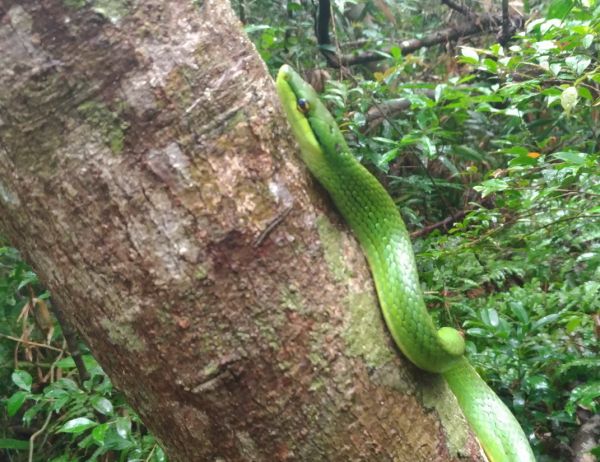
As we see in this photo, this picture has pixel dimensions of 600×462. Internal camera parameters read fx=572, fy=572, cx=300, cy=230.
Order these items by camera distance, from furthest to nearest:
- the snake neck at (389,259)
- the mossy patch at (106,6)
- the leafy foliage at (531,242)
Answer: the leafy foliage at (531,242)
the snake neck at (389,259)
the mossy patch at (106,6)

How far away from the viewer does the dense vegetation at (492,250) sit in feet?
6.73

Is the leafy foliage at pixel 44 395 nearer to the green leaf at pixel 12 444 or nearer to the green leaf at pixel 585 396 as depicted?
the green leaf at pixel 12 444

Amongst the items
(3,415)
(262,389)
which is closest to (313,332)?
(262,389)

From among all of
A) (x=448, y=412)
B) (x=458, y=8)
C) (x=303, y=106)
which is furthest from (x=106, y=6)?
(x=458, y=8)

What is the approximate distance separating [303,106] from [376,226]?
Answer: 13.6 inches

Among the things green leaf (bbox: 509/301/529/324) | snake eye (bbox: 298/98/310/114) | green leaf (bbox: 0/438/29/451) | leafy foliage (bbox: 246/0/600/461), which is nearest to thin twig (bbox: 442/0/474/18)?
leafy foliage (bbox: 246/0/600/461)

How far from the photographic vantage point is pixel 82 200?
39.9 inches

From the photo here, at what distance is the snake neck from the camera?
125 cm

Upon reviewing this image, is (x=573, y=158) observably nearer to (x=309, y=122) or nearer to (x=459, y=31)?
(x=309, y=122)

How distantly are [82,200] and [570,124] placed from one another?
337 centimetres

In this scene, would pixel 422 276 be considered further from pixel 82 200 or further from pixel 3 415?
pixel 3 415

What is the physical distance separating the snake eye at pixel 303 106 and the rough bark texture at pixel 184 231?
236 millimetres

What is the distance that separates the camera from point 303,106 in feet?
4.61

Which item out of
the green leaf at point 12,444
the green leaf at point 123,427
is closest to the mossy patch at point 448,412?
the green leaf at point 123,427
